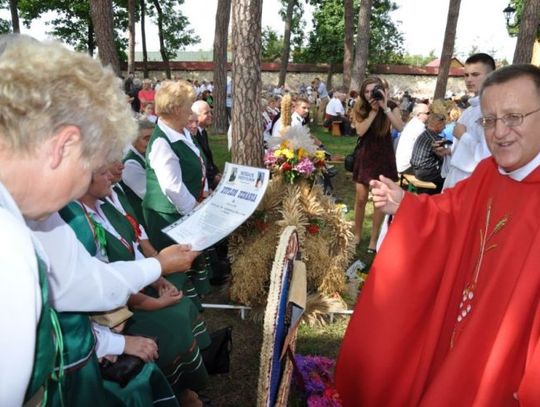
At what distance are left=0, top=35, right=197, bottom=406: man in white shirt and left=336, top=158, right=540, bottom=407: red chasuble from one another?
1.51 m

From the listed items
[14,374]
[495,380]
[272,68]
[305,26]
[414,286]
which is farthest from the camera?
[305,26]

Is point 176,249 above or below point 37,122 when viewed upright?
below

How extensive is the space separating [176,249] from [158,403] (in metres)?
0.65

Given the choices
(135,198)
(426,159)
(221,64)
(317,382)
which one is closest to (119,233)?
(317,382)

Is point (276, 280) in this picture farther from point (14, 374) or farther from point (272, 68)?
point (272, 68)

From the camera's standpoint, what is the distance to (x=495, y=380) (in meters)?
1.79

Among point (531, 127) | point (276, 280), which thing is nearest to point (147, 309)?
point (276, 280)

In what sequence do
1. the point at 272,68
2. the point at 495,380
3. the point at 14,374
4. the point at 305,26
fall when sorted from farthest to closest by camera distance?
the point at 305,26 < the point at 272,68 < the point at 495,380 < the point at 14,374

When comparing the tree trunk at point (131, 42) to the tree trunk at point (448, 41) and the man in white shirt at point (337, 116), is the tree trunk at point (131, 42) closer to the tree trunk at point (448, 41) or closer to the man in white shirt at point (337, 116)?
the man in white shirt at point (337, 116)

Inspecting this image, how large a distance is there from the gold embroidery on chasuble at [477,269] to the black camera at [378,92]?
326cm

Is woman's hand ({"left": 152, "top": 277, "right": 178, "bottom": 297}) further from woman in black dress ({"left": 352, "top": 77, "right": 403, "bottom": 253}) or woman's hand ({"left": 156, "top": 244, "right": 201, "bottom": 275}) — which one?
woman in black dress ({"left": 352, "top": 77, "right": 403, "bottom": 253})

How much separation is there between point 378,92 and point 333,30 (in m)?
35.7

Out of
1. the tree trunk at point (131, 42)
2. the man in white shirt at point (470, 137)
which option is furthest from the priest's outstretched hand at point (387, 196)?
the tree trunk at point (131, 42)

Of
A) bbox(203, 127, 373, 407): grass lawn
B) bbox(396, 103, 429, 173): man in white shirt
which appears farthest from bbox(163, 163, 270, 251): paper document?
bbox(396, 103, 429, 173): man in white shirt
